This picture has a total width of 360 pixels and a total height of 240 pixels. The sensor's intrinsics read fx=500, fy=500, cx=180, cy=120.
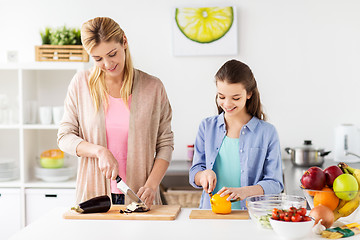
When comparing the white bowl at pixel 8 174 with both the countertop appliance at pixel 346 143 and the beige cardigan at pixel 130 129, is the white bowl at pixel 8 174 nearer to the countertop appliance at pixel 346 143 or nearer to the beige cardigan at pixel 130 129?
the beige cardigan at pixel 130 129

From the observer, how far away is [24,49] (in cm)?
402

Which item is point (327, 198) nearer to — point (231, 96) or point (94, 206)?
point (231, 96)

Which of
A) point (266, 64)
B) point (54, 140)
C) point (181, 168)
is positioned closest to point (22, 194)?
point (54, 140)

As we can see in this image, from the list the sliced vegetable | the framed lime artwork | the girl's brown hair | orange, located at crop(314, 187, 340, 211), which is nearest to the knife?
the sliced vegetable

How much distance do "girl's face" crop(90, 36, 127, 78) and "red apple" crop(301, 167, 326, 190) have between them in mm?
940

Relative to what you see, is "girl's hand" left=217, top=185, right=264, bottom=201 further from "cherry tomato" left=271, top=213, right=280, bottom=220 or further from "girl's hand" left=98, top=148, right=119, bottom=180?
"girl's hand" left=98, top=148, right=119, bottom=180

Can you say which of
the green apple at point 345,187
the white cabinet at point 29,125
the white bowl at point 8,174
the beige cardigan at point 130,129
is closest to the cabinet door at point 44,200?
the white cabinet at point 29,125

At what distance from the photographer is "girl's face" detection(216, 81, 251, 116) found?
2062mm

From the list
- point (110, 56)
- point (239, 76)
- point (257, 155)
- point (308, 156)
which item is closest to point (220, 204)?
point (257, 155)

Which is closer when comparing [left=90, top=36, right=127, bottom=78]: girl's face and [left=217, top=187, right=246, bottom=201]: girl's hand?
[left=217, top=187, right=246, bottom=201]: girl's hand

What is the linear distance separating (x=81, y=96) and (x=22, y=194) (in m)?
1.64

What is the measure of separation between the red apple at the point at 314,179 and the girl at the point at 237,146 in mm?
326

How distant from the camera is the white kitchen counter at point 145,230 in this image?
1.73 m

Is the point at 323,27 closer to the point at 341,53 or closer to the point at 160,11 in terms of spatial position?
the point at 341,53
